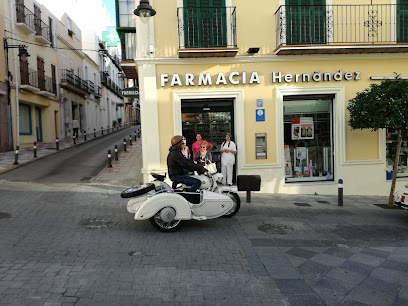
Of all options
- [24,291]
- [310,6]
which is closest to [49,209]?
[24,291]

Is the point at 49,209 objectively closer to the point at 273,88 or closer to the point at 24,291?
the point at 24,291

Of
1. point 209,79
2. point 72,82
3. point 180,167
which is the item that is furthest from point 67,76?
point 180,167

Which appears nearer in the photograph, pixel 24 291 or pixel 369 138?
pixel 24 291

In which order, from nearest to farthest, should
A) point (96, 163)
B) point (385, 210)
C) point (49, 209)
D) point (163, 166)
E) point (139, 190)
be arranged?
point (139, 190), point (49, 209), point (385, 210), point (163, 166), point (96, 163)

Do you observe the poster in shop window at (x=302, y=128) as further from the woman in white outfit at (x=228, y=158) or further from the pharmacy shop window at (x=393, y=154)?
the pharmacy shop window at (x=393, y=154)

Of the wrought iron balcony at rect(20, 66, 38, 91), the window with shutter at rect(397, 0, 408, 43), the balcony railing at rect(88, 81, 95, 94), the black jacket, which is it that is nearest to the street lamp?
the black jacket

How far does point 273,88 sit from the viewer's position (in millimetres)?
10531

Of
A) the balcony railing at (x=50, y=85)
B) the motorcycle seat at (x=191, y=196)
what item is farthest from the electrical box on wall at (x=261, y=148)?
the balcony railing at (x=50, y=85)

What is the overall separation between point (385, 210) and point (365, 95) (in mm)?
3065

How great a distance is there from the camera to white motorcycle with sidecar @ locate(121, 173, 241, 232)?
19.0 ft

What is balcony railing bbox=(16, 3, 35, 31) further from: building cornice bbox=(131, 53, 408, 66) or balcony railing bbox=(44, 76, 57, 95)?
building cornice bbox=(131, 53, 408, 66)

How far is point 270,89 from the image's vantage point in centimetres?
1052

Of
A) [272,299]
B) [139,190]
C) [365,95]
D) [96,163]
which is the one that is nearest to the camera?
[272,299]

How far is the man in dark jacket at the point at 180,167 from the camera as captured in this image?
6.06 meters
